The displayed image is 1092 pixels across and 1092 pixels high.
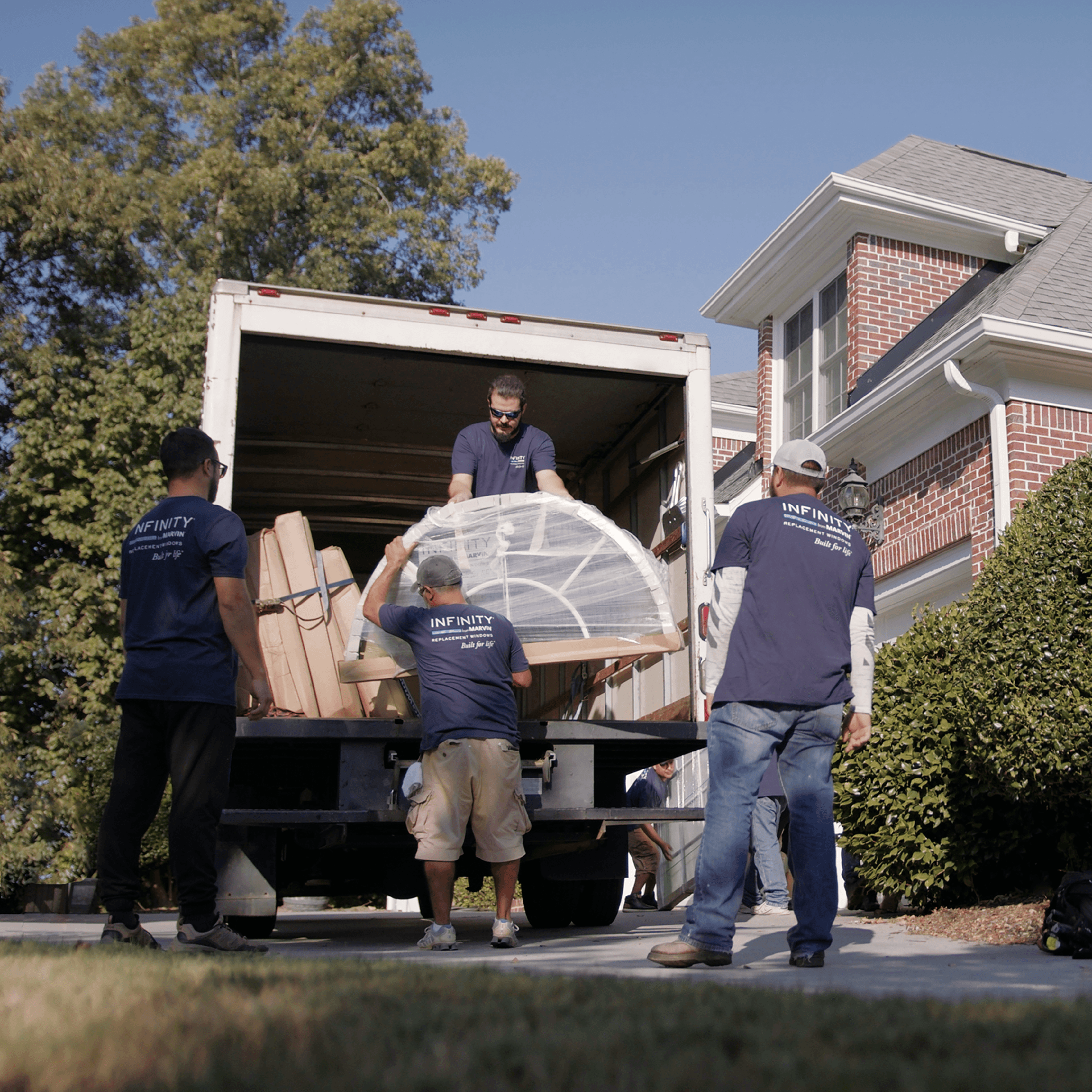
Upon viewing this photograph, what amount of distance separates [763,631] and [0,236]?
64.4 feet

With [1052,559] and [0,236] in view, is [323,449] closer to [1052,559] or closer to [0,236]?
[1052,559]

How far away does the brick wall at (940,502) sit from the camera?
1046 cm

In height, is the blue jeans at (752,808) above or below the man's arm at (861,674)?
below

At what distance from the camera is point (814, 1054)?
1912mm

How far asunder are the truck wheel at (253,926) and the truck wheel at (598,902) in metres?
1.72

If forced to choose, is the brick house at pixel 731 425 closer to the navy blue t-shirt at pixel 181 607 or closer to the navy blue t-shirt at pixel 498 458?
the navy blue t-shirt at pixel 498 458

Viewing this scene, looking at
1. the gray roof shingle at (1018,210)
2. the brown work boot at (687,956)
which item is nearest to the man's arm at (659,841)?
the brown work boot at (687,956)

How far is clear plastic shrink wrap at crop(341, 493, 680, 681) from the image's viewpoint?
5898 millimetres

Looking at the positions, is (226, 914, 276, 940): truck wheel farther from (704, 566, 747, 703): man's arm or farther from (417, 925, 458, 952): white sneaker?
(704, 566, 747, 703): man's arm

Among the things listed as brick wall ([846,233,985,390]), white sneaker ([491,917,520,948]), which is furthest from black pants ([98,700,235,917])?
brick wall ([846,233,985,390])

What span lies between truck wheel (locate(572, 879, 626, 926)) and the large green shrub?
136cm

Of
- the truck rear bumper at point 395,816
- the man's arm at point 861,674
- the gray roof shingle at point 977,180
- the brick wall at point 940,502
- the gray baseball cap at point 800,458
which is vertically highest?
the gray roof shingle at point 977,180

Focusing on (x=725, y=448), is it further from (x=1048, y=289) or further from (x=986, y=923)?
(x=986, y=923)

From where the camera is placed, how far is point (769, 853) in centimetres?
755
